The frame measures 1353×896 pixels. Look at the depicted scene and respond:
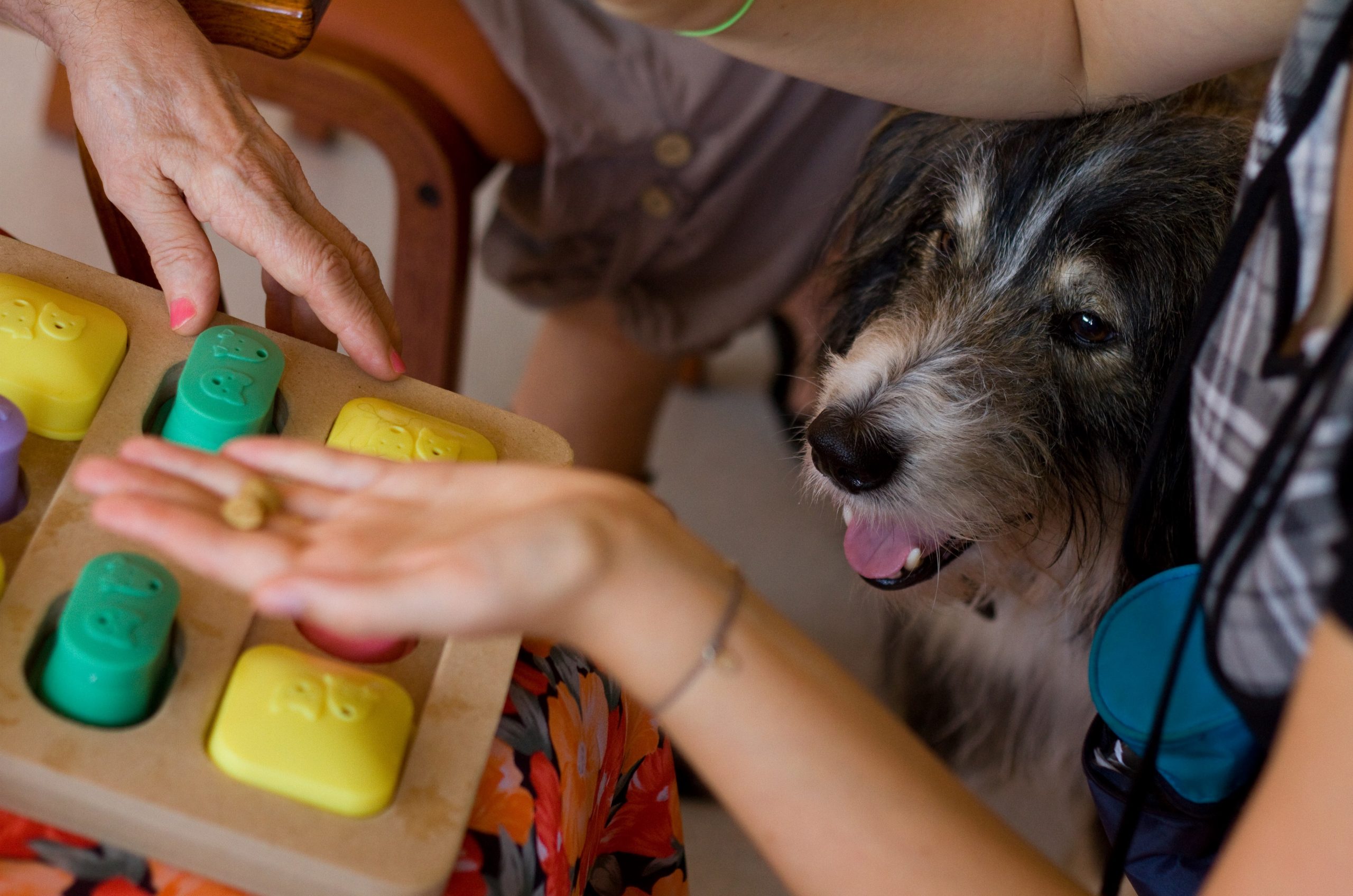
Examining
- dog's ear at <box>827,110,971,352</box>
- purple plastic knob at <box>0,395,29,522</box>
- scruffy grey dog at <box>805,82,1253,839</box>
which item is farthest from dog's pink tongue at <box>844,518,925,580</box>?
purple plastic knob at <box>0,395,29,522</box>

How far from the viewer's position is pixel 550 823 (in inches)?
23.9

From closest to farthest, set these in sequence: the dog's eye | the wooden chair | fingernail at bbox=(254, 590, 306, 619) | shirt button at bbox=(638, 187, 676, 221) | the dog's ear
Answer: fingernail at bbox=(254, 590, 306, 619) → the dog's eye → the dog's ear → the wooden chair → shirt button at bbox=(638, 187, 676, 221)

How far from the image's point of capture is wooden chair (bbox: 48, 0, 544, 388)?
120 cm

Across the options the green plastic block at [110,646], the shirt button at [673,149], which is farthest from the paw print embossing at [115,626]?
the shirt button at [673,149]

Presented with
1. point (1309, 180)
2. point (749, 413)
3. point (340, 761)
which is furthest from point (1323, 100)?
point (749, 413)

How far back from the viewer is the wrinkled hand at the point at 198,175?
729 millimetres

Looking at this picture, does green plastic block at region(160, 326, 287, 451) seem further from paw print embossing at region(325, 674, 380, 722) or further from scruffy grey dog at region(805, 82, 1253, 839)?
scruffy grey dog at region(805, 82, 1253, 839)

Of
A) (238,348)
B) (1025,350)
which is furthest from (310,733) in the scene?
(1025,350)

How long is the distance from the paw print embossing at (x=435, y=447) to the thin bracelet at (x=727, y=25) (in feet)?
1.15

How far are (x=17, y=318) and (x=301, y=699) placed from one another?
27 cm

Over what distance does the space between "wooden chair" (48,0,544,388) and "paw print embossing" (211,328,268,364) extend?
22.8 inches

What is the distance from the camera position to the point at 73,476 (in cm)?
60

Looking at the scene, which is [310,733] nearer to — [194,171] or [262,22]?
[194,171]

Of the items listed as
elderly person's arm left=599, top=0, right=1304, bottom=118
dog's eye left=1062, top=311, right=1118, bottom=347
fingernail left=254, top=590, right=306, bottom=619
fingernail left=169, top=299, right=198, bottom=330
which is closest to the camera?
fingernail left=254, top=590, right=306, bottom=619
